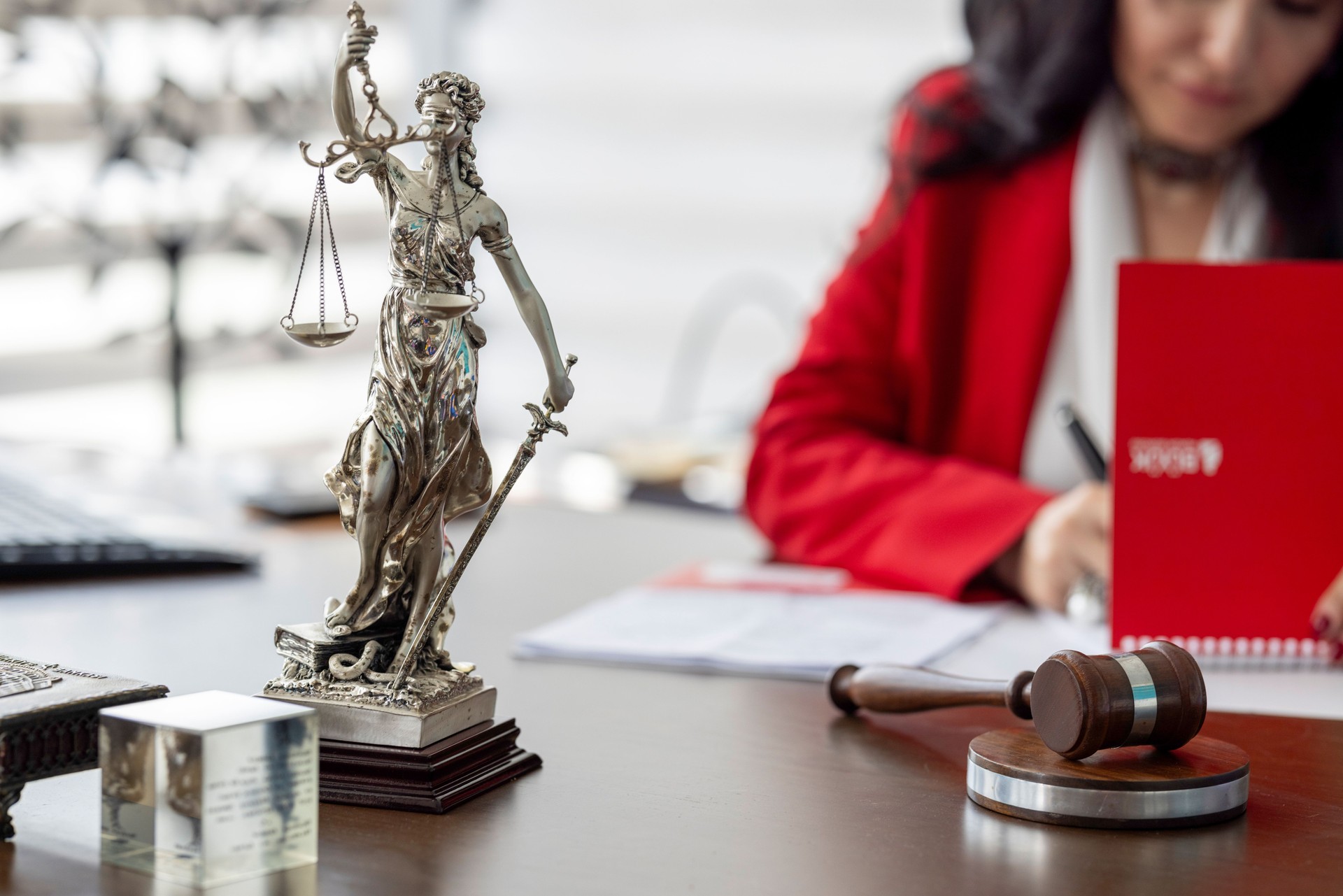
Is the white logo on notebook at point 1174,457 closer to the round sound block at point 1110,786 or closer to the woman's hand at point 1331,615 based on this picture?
the woman's hand at point 1331,615

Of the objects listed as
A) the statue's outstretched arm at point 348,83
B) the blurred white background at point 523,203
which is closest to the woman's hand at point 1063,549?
the statue's outstretched arm at point 348,83

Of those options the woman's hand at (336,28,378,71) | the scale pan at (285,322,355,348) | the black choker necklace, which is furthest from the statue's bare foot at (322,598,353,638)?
the black choker necklace

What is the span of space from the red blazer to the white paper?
258mm

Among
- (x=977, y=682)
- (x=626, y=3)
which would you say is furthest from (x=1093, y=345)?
(x=626, y=3)

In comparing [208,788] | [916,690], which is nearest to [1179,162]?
[916,690]

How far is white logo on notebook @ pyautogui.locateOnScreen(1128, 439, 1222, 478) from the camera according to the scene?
3.38 feet

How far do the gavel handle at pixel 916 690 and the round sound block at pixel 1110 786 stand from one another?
7 centimetres

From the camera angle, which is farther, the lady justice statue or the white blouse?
the white blouse

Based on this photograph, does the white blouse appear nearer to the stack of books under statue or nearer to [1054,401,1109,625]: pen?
[1054,401,1109,625]: pen

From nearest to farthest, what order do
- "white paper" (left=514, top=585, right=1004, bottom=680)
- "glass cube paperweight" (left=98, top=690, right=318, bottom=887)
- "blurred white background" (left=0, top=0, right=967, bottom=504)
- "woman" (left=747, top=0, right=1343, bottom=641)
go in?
"glass cube paperweight" (left=98, top=690, right=318, bottom=887), "white paper" (left=514, top=585, right=1004, bottom=680), "woman" (left=747, top=0, right=1343, bottom=641), "blurred white background" (left=0, top=0, right=967, bottom=504)

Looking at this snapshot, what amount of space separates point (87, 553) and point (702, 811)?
78cm

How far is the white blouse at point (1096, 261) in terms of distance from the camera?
156cm

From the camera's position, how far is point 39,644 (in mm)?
998

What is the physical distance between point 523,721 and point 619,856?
236 millimetres
